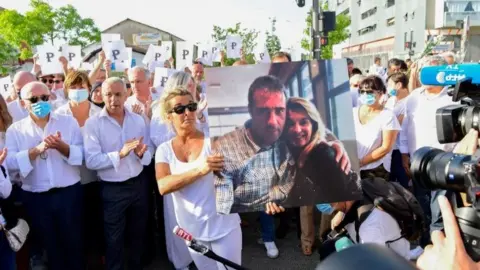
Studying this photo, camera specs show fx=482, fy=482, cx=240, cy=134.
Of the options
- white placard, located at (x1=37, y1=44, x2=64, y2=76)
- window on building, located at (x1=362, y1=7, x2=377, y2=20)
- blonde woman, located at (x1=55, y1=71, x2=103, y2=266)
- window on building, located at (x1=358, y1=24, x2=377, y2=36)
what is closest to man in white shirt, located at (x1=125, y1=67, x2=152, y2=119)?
blonde woman, located at (x1=55, y1=71, x2=103, y2=266)

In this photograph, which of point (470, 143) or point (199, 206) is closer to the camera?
point (470, 143)

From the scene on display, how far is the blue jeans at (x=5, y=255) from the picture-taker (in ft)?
11.4

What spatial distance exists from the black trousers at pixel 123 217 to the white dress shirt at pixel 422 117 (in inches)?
111

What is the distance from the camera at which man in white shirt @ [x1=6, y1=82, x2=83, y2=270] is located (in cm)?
375

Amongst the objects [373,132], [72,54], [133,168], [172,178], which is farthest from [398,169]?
[72,54]

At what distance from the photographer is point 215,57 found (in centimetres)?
870

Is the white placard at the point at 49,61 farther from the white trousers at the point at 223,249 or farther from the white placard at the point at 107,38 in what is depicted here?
the white trousers at the point at 223,249

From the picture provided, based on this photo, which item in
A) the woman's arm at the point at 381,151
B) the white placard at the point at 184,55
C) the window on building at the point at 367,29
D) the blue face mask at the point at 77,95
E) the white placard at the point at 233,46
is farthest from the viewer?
the window on building at the point at 367,29

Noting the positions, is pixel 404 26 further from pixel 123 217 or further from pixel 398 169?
pixel 123 217

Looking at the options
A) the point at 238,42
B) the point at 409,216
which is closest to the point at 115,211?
the point at 409,216

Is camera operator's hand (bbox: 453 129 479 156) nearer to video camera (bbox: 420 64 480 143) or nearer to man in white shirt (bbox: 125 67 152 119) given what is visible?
video camera (bbox: 420 64 480 143)

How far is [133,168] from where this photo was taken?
405 cm

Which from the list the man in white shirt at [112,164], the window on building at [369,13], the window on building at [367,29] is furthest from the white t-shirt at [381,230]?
the window on building at [369,13]

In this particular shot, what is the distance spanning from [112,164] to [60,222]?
2.09 ft
